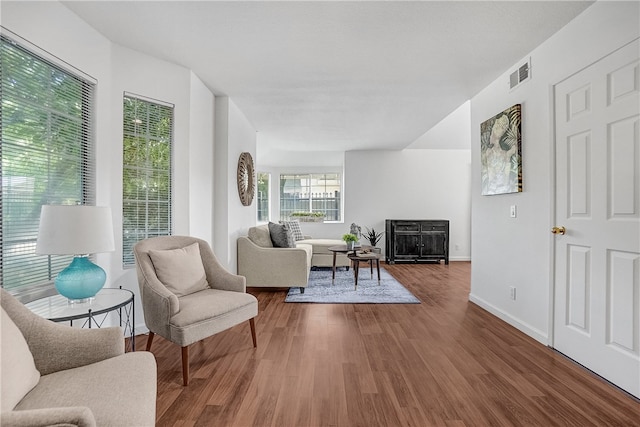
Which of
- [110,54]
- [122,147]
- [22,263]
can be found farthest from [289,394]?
[110,54]

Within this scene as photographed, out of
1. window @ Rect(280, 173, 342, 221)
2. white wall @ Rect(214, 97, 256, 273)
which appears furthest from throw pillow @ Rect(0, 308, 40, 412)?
window @ Rect(280, 173, 342, 221)

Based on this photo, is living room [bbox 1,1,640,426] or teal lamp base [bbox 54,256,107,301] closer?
teal lamp base [bbox 54,256,107,301]

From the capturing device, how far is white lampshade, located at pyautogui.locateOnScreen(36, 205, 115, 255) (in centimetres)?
174

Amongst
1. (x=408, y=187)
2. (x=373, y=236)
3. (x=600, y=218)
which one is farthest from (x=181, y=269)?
(x=408, y=187)

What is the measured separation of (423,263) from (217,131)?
4794mm

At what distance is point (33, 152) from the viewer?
2.07 metres

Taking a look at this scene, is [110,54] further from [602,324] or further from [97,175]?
Answer: [602,324]

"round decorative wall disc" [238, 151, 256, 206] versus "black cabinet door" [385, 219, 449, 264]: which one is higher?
"round decorative wall disc" [238, 151, 256, 206]

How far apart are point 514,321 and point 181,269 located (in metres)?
2.92

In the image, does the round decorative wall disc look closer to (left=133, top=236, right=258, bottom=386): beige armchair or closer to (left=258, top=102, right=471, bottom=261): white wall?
(left=133, top=236, right=258, bottom=386): beige armchair

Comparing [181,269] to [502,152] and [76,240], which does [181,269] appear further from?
[502,152]

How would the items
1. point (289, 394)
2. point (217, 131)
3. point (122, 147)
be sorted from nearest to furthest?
point (289, 394)
point (122, 147)
point (217, 131)

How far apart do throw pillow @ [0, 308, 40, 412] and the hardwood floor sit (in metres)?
0.71

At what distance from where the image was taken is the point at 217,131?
4027 mm
